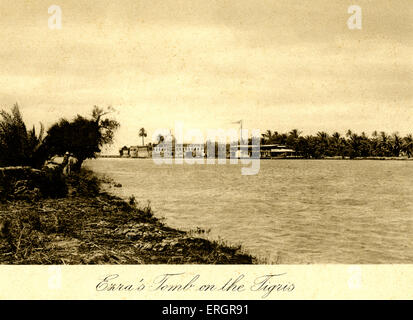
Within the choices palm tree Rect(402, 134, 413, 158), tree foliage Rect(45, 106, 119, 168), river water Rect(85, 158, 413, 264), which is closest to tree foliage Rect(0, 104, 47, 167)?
tree foliage Rect(45, 106, 119, 168)

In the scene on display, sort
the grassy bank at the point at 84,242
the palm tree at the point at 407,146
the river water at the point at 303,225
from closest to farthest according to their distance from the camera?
the grassy bank at the point at 84,242
the river water at the point at 303,225
the palm tree at the point at 407,146

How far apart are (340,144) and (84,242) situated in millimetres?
157130

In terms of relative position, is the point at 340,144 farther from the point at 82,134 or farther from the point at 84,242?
the point at 84,242

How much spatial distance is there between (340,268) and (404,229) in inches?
664

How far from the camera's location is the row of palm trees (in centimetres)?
14088

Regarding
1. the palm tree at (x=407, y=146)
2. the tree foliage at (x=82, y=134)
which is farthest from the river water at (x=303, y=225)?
the palm tree at (x=407, y=146)

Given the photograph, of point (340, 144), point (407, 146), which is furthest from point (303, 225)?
point (340, 144)

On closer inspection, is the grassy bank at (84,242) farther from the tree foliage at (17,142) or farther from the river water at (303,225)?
the river water at (303,225)

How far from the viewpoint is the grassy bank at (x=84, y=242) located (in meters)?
9.44

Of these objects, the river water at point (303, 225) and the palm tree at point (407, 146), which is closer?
the river water at point (303, 225)

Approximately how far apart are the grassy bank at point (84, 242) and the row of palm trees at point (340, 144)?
140 metres

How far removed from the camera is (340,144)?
6181 inches

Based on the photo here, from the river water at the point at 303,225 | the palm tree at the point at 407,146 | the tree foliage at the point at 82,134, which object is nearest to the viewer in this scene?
the river water at the point at 303,225

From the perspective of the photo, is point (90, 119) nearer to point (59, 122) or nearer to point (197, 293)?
point (59, 122)
